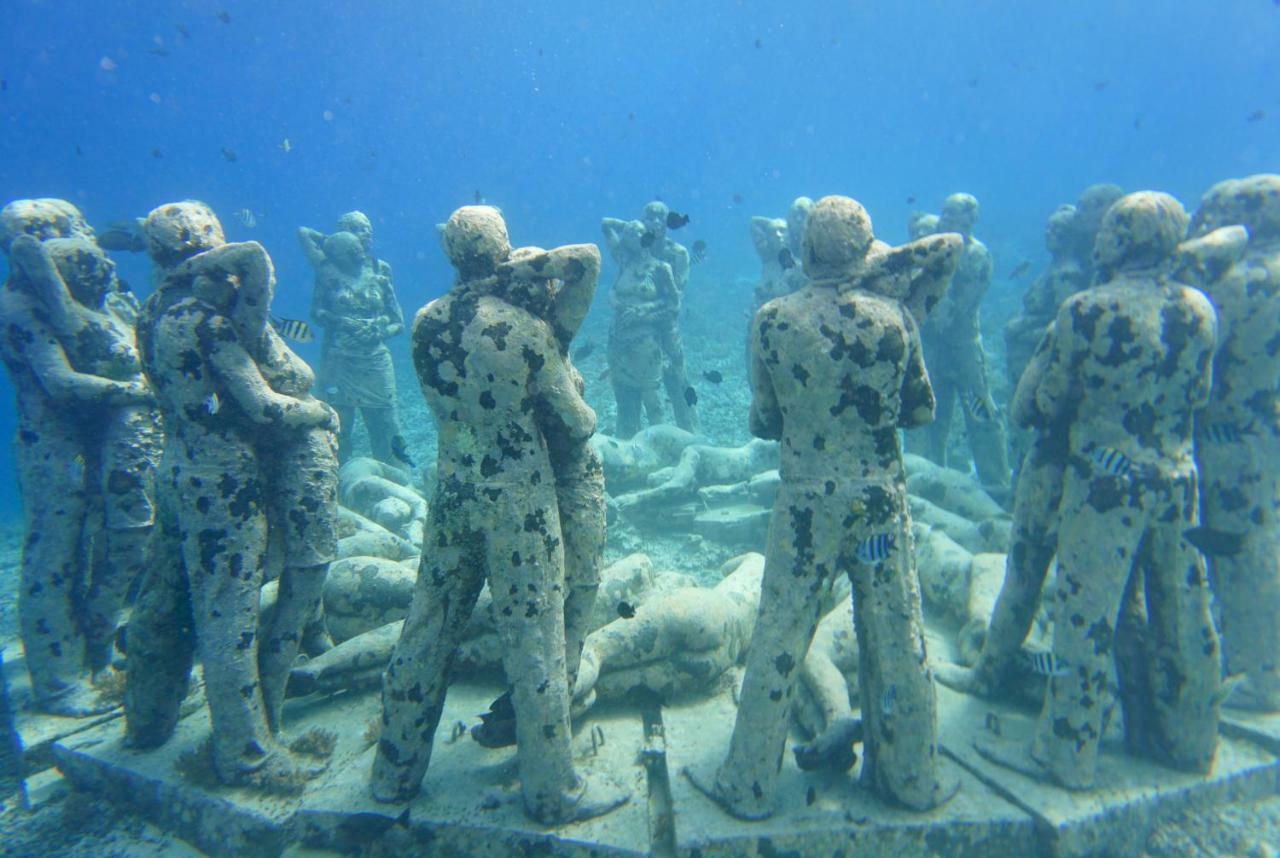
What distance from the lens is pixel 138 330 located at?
14.3 feet

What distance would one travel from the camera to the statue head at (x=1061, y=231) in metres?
9.63

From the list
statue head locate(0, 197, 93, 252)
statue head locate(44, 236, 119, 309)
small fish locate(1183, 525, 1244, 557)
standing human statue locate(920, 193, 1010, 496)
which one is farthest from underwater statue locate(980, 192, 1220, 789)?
statue head locate(0, 197, 93, 252)

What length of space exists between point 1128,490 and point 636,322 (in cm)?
1049

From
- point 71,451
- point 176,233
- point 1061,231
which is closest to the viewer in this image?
point 176,233

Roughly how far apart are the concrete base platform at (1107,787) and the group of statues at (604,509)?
145 millimetres

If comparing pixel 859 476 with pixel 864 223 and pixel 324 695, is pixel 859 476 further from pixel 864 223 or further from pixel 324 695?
pixel 324 695

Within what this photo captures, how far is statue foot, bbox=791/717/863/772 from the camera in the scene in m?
3.98

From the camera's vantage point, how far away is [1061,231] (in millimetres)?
9719

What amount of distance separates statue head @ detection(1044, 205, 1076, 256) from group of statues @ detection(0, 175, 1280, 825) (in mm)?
4839

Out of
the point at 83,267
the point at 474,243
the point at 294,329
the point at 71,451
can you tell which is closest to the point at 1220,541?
the point at 474,243

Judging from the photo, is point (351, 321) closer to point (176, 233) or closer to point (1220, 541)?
point (176, 233)

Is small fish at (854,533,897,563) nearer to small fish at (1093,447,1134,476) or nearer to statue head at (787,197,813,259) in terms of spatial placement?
small fish at (1093,447,1134,476)

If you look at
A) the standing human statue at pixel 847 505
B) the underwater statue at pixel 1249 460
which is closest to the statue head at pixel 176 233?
the standing human statue at pixel 847 505

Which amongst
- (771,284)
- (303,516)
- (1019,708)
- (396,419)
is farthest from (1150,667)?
(396,419)
